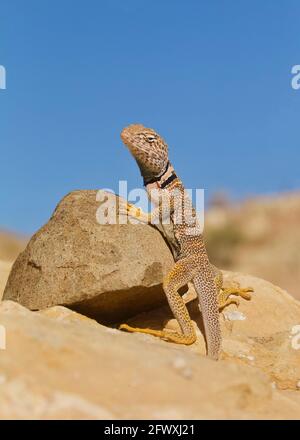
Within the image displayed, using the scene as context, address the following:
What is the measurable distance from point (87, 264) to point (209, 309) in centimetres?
181

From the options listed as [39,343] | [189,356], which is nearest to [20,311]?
[39,343]

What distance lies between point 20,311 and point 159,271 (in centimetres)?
235

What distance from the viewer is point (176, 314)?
7969mm

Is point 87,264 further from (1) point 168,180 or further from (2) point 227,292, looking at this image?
(2) point 227,292

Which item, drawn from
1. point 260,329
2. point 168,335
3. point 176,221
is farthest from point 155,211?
point 260,329

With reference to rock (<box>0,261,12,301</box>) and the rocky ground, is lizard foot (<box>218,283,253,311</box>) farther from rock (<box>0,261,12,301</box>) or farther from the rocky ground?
rock (<box>0,261,12,301</box>)

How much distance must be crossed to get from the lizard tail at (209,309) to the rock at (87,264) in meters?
0.55

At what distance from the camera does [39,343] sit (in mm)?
4914

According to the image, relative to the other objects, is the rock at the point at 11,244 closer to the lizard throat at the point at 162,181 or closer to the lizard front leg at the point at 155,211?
the lizard throat at the point at 162,181

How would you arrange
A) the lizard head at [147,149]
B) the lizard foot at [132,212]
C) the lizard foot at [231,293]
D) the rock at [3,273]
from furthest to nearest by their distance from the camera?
the rock at [3,273]
the lizard foot at [231,293]
the lizard head at [147,149]
the lizard foot at [132,212]

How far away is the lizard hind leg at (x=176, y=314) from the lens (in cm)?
790

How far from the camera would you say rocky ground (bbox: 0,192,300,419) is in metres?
4.46

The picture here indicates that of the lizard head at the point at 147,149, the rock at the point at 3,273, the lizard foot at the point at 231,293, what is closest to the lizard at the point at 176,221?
the lizard head at the point at 147,149

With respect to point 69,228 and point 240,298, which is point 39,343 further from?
point 240,298
